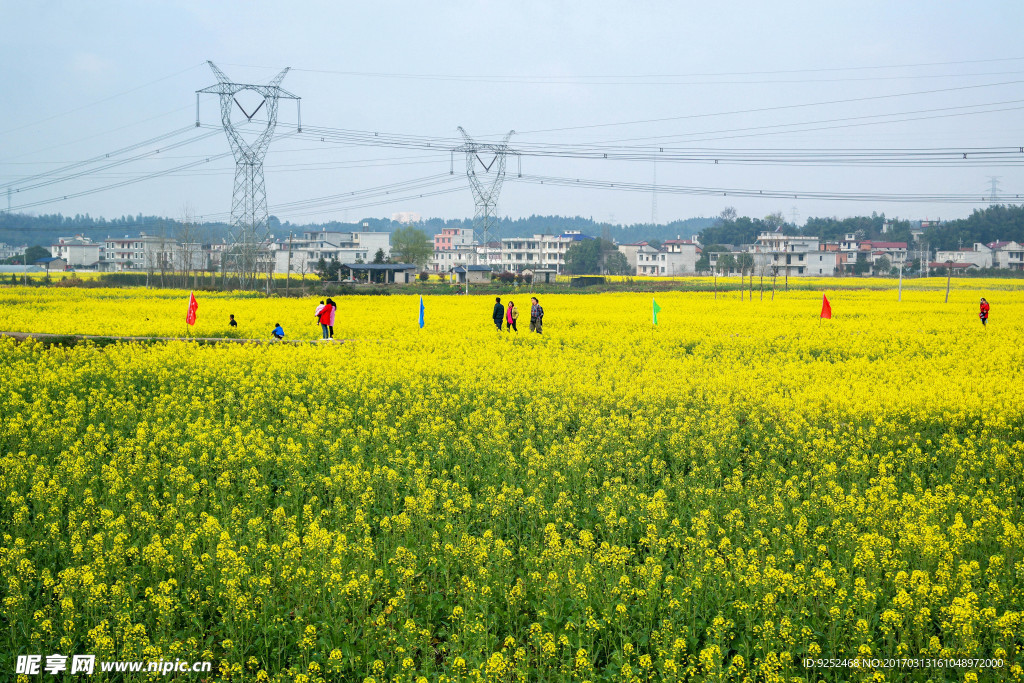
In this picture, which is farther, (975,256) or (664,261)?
(664,261)

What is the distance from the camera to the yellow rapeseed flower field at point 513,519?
6.00 meters

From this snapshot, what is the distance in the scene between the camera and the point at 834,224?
490 ft

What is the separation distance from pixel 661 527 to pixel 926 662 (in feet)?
10.6

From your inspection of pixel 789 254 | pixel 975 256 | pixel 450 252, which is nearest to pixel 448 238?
pixel 450 252

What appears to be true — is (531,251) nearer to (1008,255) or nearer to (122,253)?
(122,253)

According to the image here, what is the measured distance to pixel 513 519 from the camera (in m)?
8.99

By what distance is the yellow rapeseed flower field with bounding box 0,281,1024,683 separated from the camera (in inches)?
236

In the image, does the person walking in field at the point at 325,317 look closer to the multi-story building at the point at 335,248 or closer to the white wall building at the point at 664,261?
the multi-story building at the point at 335,248

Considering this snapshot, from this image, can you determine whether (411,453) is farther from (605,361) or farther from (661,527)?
(605,361)

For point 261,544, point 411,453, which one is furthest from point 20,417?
point 261,544

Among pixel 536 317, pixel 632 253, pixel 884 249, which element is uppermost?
pixel 884 249

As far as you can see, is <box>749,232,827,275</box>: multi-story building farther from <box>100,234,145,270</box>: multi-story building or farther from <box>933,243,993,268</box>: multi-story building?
<box>100,234,145,270</box>: multi-story building

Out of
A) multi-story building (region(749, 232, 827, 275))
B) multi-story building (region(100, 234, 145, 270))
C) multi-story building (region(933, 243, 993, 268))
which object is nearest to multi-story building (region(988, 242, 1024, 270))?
multi-story building (region(933, 243, 993, 268))

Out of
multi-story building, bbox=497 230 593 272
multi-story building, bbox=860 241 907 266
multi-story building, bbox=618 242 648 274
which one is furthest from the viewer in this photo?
multi-story building, bbox=497 230 593 272
